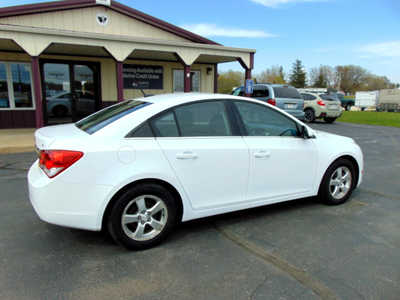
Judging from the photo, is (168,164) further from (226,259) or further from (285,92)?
(285,92)

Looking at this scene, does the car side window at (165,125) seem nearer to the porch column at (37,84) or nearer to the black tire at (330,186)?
the black tire at (330,186)

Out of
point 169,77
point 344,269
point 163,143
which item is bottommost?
point 344,269

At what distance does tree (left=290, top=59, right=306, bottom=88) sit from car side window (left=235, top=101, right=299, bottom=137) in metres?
76.3

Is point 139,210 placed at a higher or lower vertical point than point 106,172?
lower

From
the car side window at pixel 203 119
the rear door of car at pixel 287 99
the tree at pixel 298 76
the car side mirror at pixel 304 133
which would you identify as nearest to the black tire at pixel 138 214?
the car side window at pixel 203 119

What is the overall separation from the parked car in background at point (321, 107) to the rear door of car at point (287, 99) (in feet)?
14.6

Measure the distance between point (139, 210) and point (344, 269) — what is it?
193 centimetres

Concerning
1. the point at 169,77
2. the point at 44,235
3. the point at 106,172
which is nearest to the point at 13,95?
the point at 169,77

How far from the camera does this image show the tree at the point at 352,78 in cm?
8219

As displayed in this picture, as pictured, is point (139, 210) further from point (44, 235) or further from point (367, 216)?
point (367, 216)

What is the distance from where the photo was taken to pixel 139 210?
300 centimetres

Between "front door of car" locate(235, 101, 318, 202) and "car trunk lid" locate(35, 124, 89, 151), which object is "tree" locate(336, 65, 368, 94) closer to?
"front door of car" locate(235, 101, 318, 202)

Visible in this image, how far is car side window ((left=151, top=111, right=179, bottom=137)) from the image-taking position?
312 cm

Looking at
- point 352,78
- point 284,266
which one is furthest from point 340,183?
point 352,78
